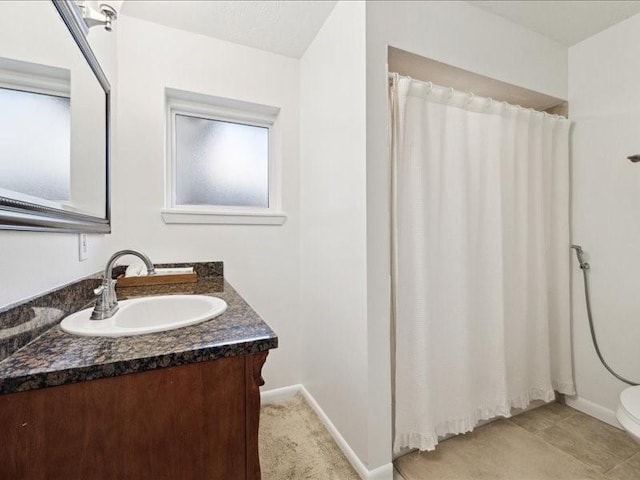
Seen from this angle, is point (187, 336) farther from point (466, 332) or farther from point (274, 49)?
point (274, 49)

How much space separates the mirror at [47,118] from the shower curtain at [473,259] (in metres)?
1.28

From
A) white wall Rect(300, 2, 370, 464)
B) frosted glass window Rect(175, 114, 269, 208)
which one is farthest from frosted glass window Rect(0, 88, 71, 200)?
white wall Rect(300, 2, 370, 464)

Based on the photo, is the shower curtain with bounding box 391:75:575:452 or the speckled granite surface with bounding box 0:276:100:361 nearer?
the speckled granite surface with bounding box 0:276:100:361

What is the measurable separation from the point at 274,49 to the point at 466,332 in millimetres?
2159

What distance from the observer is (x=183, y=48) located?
1.78m

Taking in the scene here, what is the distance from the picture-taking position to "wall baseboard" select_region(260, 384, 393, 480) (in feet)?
4.37

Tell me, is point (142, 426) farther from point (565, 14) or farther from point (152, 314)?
point (565, 14)

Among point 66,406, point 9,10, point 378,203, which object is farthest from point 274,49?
point 66,406

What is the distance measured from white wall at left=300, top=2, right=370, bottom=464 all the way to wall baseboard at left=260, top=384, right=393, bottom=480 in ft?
0.13

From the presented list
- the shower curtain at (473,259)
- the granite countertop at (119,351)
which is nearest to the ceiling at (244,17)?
the shower curtain at (473,259)

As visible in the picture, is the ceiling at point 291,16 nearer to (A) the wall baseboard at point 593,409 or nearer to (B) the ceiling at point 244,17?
(B) the ceiling at point 244,17

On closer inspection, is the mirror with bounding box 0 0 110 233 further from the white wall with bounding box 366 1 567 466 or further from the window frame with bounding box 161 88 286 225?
the white wall with bounding box 366 1 567 466

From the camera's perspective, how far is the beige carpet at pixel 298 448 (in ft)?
4.56

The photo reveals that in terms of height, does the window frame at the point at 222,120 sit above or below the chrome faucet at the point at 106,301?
above
